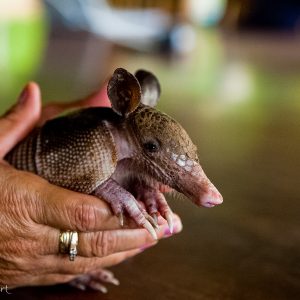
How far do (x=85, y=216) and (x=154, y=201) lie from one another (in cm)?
13

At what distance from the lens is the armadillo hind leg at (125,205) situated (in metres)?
1.10

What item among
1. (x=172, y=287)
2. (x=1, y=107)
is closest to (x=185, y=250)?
(x=172, y=287)

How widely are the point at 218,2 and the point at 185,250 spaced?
7.76 m

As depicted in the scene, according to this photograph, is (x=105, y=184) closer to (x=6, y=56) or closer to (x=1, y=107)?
(x=1, y=107)

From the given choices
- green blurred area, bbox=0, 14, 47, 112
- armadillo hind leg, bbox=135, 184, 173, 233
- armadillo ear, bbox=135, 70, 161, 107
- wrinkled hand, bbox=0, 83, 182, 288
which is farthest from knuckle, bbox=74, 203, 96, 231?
green blurred area, bbox=0, 14, 47, 112

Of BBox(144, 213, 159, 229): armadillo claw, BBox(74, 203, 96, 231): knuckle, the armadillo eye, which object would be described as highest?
the armadillo eye

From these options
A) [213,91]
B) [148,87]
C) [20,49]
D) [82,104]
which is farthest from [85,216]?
[20,49]

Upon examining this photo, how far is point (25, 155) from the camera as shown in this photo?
1221 mm

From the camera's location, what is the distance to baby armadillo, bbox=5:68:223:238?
3.53ft

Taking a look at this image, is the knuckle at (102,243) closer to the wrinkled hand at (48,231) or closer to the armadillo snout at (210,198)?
the wrinkled hand at (48,231)

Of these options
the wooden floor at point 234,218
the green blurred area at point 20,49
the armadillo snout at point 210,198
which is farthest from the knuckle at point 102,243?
the green blurred area at point 20,49

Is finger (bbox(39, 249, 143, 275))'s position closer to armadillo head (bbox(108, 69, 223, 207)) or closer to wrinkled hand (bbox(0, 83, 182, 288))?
wrinkled hand (bbox(0, 83, 182, 288))

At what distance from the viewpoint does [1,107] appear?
2.93m

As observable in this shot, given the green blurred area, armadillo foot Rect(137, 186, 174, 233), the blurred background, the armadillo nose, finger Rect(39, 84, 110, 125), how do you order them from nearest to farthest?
1. the armadillo nose
2. armadillo foot Rect(137, 186, 174, 233)
3. the blurred background
4. finger Rect(39, 84, 110, 125)
5. the green blurred area
